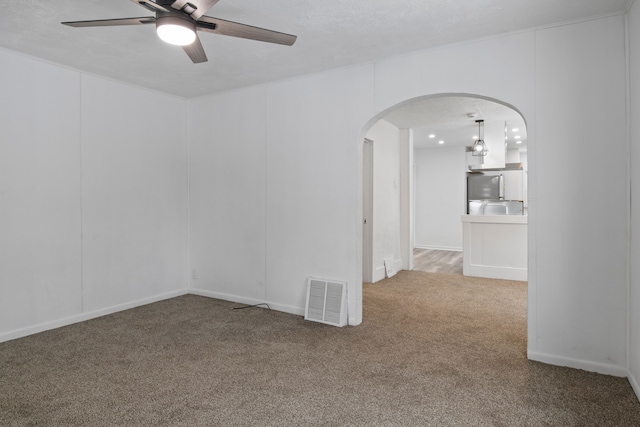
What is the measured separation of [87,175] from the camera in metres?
4.00

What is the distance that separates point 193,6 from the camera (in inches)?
80.4

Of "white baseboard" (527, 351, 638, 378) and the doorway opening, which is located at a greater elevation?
the doorway opening

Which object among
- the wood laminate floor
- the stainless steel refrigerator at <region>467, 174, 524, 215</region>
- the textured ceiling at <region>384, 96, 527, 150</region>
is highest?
the textured ceiling at <region>384, 96, 527, 150</region>

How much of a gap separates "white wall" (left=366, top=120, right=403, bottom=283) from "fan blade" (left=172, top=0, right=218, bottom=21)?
375 cm

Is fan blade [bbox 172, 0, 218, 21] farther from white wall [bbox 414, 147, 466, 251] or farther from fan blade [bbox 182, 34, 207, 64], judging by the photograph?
white wall [bbox 414, 147, 466, 251]

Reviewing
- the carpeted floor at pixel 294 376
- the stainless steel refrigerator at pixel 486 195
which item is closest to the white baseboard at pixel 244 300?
the carpeted floor at pixel 294 376

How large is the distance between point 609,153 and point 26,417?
4.16 m

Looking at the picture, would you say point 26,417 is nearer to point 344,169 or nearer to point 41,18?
point 41,18

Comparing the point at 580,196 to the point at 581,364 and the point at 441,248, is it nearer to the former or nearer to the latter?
the point at 581,364

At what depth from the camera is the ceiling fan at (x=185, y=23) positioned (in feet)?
6.64

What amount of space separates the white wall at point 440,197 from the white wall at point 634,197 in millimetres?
7270

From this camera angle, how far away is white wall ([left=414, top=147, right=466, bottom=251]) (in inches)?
386

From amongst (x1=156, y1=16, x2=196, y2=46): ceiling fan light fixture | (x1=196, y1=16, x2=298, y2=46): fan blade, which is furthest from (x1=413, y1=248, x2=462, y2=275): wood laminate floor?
(x1=156, y1=16, x2=196, y2=46): ceiling fan light fixture

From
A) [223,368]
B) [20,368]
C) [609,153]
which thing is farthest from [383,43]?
[20,368]
